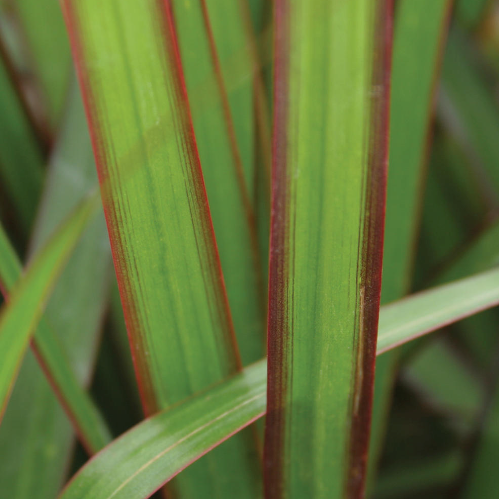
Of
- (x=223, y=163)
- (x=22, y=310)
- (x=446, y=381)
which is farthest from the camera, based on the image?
(x=446, y=381)

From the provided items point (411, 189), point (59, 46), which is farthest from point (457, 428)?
point (59, 46)

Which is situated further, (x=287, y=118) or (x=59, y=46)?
(x=59, y=46)

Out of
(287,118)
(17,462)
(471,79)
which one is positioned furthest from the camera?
(471,79)

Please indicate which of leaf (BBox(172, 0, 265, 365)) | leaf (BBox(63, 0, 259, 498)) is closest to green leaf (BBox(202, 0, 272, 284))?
leaf (BBox(172, 0, 265, 365))

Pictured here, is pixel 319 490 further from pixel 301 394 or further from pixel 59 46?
pixel 59 46

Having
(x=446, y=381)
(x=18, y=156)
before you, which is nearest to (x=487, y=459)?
(x=446, y=381)

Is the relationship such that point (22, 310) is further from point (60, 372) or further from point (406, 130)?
→ point (406, 130)

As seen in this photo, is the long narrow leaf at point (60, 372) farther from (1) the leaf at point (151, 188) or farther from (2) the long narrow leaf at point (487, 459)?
(2) the long narrow leaf at point (487, 459)
